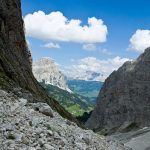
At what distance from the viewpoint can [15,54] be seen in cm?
7619

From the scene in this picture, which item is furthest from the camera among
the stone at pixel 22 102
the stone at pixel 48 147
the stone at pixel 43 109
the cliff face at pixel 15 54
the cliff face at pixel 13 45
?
the cliff face at pixel 13 45

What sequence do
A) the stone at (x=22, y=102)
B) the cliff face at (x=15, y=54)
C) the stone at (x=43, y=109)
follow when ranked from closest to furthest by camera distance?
the stone at (x=22, y=102)
the stone at (x=43, y=109)
the cliff face at (x=15, y=54)

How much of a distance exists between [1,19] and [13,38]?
5.01 metres

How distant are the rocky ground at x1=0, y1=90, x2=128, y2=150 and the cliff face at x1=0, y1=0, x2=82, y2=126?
20892 mm

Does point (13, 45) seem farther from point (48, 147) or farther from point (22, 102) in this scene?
A: point (48, 147)

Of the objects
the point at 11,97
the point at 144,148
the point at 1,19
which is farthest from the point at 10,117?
the point at 144,148

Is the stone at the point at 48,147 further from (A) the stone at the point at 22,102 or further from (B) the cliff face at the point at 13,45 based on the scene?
(B) the cliff face at the point at 13,45

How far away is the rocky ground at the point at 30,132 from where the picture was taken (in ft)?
96.5

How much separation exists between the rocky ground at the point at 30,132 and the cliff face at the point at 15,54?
20.9 m

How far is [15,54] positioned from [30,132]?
4573 cm

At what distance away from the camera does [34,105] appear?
1693 inches

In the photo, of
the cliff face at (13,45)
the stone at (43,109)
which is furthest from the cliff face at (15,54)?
the stone at (43,109)

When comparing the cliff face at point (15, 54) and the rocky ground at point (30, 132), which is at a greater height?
the cliff face at point (15, 54)

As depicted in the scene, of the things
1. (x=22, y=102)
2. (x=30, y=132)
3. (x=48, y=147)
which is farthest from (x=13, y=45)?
(x=48, y=147)
